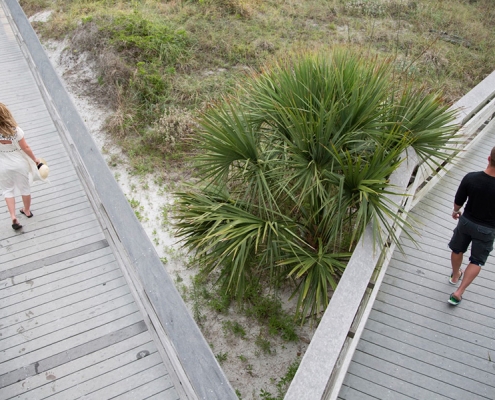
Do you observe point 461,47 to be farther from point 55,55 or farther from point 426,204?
point 55,55

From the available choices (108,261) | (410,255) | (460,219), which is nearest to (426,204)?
(410,255)

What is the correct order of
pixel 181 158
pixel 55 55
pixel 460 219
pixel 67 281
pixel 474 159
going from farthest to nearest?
pixel 55 55, pixel 181 158, pixel 474 159, pixel 67 281, pixel 460 219

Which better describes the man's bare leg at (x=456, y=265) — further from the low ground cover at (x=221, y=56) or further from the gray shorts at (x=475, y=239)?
the low ground cover at (x=221, y=56)

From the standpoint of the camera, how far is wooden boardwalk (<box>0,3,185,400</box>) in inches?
149

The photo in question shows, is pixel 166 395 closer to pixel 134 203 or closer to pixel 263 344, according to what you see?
pixel 263 344

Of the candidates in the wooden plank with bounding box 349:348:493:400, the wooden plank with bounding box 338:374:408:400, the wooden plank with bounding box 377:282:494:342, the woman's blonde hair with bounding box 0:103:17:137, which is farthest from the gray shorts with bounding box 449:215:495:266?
the woman's blonde hair with bounding box 0:103:17:137

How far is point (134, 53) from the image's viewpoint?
1106 centimetres

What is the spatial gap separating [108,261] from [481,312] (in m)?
4.07

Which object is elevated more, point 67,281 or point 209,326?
point 67,281

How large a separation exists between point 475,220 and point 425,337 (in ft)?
4.10

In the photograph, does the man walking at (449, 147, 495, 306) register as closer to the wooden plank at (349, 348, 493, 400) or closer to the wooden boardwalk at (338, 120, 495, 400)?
the wooden boardwalk at (338, 120, 495, 400)

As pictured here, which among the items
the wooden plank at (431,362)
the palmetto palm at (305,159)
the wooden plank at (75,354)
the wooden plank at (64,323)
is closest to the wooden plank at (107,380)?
the wooden plank at (75,354)

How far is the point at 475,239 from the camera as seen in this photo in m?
4.31

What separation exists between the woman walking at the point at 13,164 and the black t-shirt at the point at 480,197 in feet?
15.9
